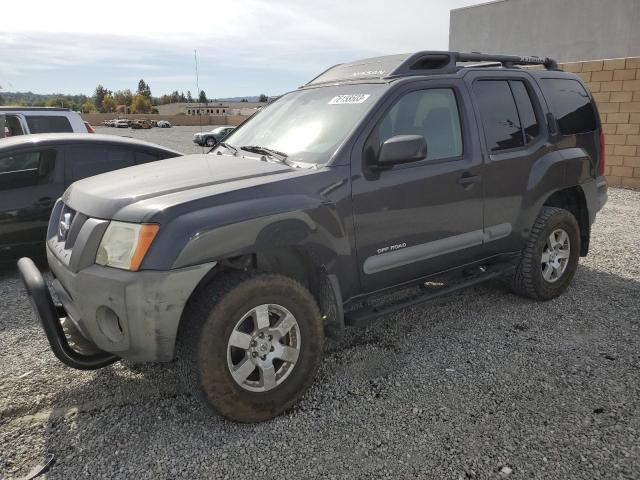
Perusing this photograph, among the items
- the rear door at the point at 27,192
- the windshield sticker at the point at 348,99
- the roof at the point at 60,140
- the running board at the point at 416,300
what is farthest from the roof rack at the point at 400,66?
the rear door at the point at 27,192

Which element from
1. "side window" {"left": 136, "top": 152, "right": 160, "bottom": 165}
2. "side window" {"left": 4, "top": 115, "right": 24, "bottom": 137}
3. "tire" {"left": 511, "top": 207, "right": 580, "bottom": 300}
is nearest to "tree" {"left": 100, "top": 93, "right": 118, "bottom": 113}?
"side window" {"left": 4, "top": 115, "right": 24, "bottom": 137}

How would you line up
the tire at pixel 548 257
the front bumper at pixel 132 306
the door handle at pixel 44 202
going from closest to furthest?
the front bumper at pixel 132 306
the tire at pixel 548 257
the door handle at pixel 44 202

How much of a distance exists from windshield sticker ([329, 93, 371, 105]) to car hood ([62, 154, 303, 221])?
0.71 m

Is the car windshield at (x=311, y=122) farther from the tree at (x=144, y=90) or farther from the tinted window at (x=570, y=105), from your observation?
the tree at (x=144, y=90)

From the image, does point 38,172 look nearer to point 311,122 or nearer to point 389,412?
point 311,122

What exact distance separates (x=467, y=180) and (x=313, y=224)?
139cm

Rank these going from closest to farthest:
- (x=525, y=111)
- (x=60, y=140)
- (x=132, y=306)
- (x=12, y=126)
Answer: (x=132, y=306) → (x=525, y=111) → (x=60, y=140) → (x=12, y=126)

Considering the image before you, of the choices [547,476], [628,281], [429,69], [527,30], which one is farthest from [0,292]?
[527,30]

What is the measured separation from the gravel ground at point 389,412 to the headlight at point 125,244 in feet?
3.19

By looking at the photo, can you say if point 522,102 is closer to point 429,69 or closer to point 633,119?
point 429,69

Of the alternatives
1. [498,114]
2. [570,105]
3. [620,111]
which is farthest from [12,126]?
[620,111]

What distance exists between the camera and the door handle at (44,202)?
201 inches

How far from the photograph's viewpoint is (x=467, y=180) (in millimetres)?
3670

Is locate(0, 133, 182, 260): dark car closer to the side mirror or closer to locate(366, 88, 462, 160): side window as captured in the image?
locate(366, 88, 462, 160): side window
